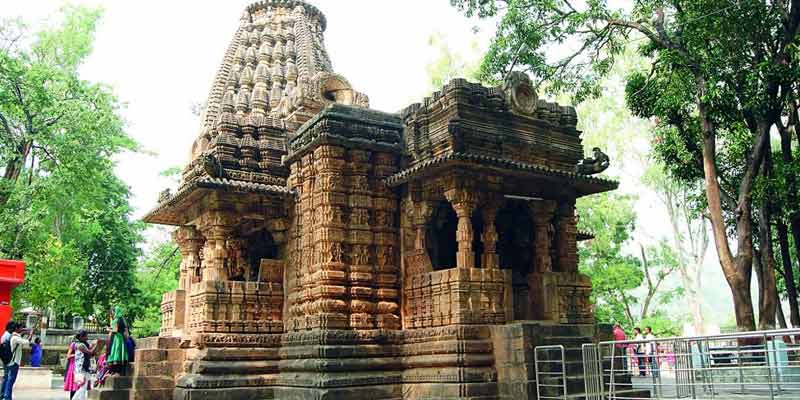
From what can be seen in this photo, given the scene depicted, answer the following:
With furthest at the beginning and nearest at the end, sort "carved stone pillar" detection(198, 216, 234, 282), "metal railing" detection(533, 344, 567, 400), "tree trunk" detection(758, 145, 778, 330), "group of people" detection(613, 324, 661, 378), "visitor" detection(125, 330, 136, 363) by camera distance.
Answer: "tree trunk" detection(758, 145, 778, 330)
"carved stone pillar" detection(198, 216, 234, 282)
"visitor" detection(125, 330, 136, 363)
"metal railing" detection(533, 344, 567, 400)
"group of people" detection(613, 324, 661, 378)

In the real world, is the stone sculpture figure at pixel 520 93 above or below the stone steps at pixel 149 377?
above

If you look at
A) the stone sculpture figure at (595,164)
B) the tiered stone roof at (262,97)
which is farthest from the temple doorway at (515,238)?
the tiered stone roof at (262,97)

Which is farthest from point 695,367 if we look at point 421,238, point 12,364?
point 12,364

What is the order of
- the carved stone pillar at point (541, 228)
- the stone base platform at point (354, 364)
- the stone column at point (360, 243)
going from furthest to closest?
the carved stone pillar at point (541, 228), the stone column at point (360, 243), the stone base platform at point (354, 364)

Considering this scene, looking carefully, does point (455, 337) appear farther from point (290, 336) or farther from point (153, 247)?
point (153, 247)

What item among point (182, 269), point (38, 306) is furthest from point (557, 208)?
point (38, 306)

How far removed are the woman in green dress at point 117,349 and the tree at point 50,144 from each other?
12593 mm

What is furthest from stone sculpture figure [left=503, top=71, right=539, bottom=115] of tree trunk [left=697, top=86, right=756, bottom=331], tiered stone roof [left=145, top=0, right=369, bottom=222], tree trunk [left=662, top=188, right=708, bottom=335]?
tree trunk [left=662, top=188, right=708, bottom=335]

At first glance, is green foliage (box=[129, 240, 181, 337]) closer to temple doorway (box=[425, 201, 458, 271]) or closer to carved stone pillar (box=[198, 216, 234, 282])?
carved stone pillar (box=[198, 216, 234, 282])

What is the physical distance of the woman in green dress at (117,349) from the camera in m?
12.9

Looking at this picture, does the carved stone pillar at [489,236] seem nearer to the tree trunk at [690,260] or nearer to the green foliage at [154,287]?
the tree trunk at [690,260]

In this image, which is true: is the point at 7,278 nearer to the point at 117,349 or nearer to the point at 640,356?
the point at 117,349

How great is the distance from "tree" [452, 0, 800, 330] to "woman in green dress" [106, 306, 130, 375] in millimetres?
9719

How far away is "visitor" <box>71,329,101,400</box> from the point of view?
12.8 meters
